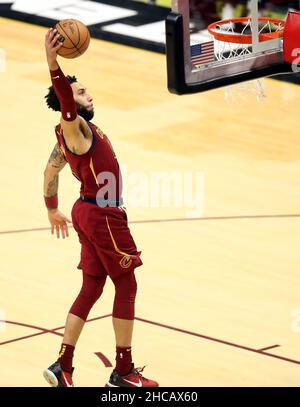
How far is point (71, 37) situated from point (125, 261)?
57.5 inches

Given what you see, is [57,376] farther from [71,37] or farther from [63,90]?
[71,37]

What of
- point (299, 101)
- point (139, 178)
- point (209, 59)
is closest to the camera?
point (209, 59)

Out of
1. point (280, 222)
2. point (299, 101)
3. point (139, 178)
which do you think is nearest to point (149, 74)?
point (299, 101)

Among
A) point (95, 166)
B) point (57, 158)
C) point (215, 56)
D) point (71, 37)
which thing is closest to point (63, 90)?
point (71, 37)

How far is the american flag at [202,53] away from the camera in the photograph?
9438 millimetres

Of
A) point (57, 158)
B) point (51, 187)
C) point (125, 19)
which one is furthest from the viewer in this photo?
point (125, 19)

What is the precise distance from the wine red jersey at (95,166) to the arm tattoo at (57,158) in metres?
0.13

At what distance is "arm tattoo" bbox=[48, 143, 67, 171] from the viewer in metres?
9.35

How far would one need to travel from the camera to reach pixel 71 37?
8867mm

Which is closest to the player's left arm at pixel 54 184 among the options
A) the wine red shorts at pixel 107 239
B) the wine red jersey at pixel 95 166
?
the wine red jersey at pixel 95 166

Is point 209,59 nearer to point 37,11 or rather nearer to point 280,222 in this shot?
point 280,222

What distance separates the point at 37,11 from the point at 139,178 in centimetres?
582

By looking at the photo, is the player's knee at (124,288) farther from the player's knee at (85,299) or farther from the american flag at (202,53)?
the american flag at (202,53)

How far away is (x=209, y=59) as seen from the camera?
9.59 m
